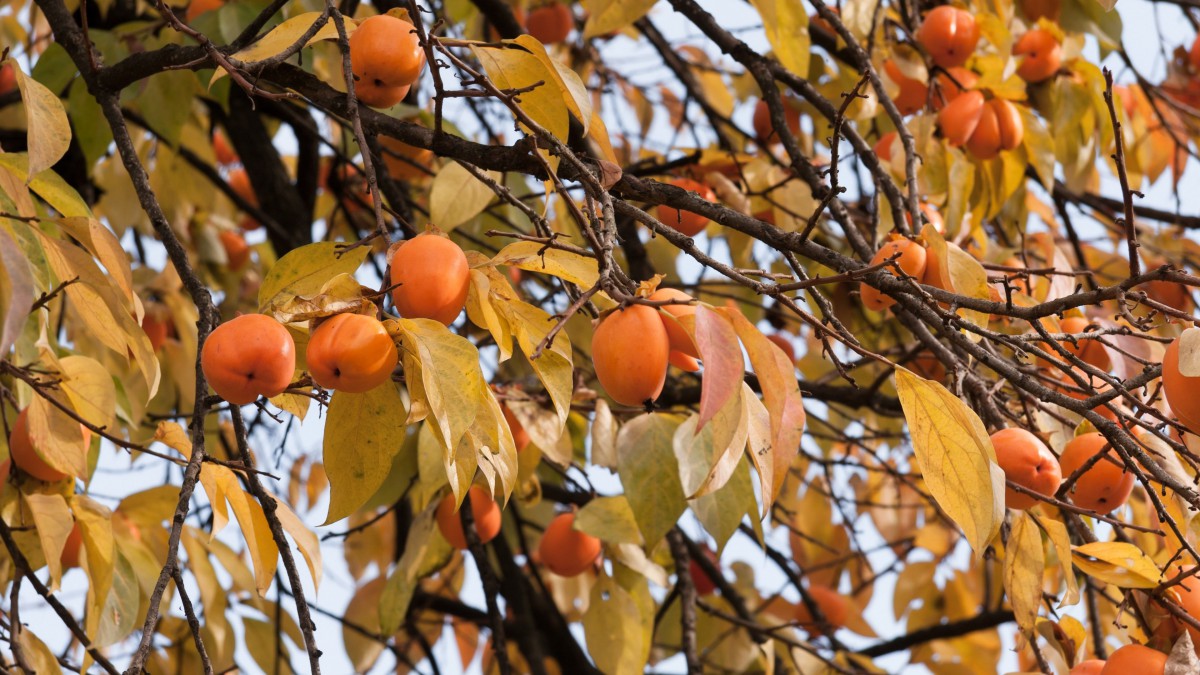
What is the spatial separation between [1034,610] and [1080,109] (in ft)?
4.19

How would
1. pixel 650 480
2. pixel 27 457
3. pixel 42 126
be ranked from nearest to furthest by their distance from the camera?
pixel 42 126 < pixel 27 457 < pixel 650 480

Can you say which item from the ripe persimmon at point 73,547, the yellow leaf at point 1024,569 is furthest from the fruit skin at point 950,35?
the ripe persimmon at point 73,547

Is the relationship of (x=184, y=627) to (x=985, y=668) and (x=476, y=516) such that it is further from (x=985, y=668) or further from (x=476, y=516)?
(x=985, y=668)

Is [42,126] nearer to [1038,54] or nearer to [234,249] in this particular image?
[1038,54]

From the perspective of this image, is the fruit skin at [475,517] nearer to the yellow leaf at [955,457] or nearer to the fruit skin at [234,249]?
the yellow leaf at [955,457]

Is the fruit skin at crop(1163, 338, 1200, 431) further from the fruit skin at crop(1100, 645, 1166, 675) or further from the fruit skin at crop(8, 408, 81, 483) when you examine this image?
the fruit skin at crop(8, 408, 81, 483)

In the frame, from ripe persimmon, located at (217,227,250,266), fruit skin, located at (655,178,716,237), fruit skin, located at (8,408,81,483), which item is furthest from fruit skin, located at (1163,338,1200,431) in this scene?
ripe persimmon, located at (217,227,250,266)

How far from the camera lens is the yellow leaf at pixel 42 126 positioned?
1.18m

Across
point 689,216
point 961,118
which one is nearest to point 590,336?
point 689,216

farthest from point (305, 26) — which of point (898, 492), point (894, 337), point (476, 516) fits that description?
point (898, 492)

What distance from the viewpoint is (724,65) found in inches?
141

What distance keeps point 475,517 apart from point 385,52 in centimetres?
102

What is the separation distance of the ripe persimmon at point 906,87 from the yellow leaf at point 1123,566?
1090mm

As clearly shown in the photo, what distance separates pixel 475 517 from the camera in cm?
204
